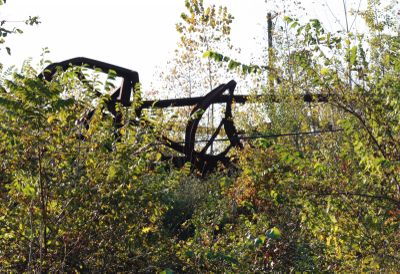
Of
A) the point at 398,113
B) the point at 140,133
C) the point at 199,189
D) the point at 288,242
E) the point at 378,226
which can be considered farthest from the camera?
the point at 199,189

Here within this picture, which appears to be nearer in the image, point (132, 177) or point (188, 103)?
point (132, 177)

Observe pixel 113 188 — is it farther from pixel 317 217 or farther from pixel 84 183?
pixel 317 217

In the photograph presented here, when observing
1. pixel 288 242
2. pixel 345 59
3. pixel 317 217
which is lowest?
pixel 288 242

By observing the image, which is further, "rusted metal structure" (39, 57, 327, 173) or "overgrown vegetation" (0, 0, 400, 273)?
"rusted metal structure" (39, 57, 327, 173)

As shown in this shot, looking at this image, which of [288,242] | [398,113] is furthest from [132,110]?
[288,242]

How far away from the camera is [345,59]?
5.27 meters

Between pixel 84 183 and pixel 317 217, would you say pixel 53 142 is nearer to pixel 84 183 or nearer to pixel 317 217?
pixel 84 183

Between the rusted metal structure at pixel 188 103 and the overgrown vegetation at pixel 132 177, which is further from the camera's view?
the rusted metal structure at pixel 188 103

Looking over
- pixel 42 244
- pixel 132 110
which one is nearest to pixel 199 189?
pixel 132 110

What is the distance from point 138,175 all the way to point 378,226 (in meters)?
1.75

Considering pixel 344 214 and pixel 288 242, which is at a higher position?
pixel 344 214

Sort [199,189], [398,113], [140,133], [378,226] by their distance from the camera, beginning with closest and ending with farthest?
1. [398,113]
2. [378,226]
3. [140,133]
4. [199,189]

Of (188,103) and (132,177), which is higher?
(188,103)

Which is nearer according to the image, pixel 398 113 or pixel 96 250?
pixel 398 113
